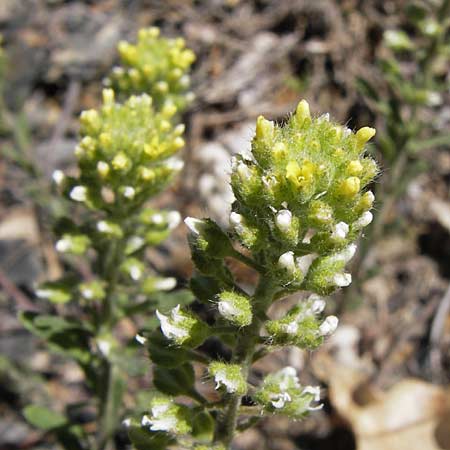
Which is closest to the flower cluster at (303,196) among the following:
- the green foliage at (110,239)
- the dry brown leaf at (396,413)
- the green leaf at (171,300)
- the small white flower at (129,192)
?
the green foliage at (110,239)

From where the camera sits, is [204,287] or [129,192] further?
[129,192]

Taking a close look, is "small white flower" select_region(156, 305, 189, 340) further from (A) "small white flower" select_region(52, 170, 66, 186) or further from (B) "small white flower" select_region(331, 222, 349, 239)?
(A) "small white flower" select_region(52, 170, 66, 186)

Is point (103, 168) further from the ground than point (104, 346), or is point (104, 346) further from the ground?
point (103, 168)

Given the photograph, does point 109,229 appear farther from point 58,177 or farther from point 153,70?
point 153,70

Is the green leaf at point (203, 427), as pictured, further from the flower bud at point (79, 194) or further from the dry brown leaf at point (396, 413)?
the dry brown leaf at point (396, 413)

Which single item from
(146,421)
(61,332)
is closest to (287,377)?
(146,421)

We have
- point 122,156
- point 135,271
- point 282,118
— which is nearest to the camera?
point 122,156

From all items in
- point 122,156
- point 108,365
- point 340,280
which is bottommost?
point 340,280
